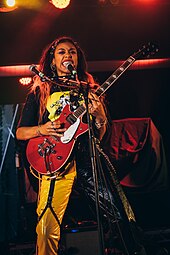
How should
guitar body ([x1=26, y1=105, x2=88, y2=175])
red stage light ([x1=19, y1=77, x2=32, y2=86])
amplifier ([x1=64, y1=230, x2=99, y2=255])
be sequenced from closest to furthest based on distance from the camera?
guitar body ([x1=26, y1=105, x2=88, y2=175]), amplifier ([x1=64, y1=230, x2=99, y2=255]), red stage light ([x1=19, y1=77, x2=32, y2=86])

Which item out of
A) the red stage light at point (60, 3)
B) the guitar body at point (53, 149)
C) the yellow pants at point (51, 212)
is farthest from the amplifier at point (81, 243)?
the red stage light at point (60, 3)

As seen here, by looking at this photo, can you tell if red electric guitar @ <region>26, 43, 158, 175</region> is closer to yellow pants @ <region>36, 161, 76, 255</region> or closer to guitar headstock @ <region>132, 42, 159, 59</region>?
yellow pants @ <region>36, 161, 76, 255</region>

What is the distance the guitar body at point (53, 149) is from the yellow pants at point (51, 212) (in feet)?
0.36

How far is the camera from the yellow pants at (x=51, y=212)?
3092 millimetres

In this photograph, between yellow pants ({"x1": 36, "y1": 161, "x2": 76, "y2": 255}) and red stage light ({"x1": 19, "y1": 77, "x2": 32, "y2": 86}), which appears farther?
red stage light ({"x1": 19, "y1": 77, "x2": 32, "y2": 86})

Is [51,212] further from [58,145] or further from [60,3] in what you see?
[60,3]

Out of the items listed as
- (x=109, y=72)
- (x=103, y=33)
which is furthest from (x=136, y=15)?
(x=109, y=72)

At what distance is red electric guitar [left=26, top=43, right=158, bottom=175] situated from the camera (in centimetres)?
337

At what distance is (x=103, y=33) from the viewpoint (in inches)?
238

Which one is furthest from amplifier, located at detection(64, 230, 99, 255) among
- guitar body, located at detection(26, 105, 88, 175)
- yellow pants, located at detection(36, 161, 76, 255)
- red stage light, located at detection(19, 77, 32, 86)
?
red stage light, located at detection(19, 77, 32, 86)

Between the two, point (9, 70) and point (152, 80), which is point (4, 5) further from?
point (152, 80)

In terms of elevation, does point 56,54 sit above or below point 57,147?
above

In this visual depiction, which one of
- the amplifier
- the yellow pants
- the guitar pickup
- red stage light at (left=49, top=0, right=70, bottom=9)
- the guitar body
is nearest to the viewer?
the yellow pants

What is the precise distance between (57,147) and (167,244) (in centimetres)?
208
